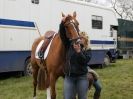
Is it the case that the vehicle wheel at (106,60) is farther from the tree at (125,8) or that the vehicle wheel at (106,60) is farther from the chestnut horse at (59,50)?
the tree at (125,8)

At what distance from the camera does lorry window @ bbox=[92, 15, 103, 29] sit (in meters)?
19.3

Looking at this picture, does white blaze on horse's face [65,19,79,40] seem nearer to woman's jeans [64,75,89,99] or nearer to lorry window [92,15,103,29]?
woman's jeans [64,75,89,99]

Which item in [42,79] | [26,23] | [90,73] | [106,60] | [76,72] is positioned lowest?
[106,60]

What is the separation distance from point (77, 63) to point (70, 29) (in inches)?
26.1

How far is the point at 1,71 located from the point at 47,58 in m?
6.16

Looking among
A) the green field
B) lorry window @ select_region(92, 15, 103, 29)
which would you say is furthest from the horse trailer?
the green field

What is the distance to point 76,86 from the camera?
643cm

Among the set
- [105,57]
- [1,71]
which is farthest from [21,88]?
[105,57]

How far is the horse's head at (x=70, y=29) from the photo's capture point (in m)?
6.45

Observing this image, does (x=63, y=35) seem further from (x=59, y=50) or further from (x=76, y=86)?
(x=76, y=86)

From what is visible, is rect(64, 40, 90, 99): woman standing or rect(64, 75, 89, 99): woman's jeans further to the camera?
rect(64, 75, 89, 99): woman's jeans

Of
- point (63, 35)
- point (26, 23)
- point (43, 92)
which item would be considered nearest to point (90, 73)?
point (63, 35)

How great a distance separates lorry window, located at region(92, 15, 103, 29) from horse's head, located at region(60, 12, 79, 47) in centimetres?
1238

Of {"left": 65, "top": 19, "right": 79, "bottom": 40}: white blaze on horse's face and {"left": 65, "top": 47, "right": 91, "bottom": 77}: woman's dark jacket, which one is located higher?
{"left": 65, "top": 19, "right": 79, "bottom": 40}: white blaze on horse's face
